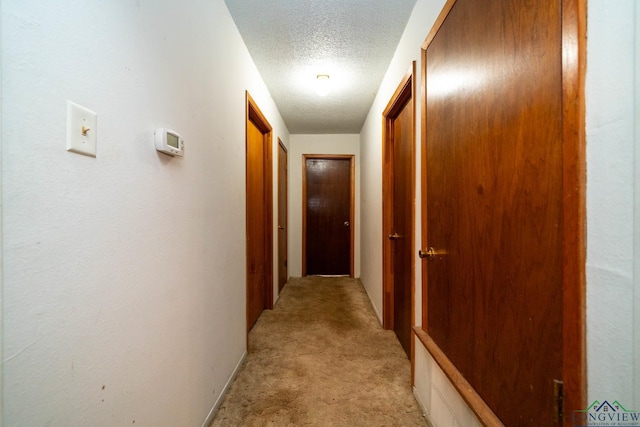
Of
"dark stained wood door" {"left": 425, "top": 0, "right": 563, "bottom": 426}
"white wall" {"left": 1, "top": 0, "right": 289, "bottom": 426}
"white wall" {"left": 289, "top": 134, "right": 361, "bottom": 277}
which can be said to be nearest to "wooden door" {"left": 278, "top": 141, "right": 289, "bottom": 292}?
"white wall" {"left": 289, "top": 134, "right": 361, "bottom": 277}

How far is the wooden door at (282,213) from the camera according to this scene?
138 inches

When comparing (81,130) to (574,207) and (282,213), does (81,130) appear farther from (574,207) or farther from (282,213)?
(282,213)

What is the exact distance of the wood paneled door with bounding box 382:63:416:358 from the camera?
6.10 feet

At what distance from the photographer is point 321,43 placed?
195 centimetres

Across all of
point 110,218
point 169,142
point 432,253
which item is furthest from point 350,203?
point 110,218

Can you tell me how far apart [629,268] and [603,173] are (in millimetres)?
181

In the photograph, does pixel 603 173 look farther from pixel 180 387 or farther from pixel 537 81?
pixel 180 387

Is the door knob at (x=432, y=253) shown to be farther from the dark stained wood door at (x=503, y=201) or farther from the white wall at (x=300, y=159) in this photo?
the white wall at (x=300, y=159)

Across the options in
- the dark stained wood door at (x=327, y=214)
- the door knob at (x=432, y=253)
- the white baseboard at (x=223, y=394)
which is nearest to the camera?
the door knob at (x=432, y=253)

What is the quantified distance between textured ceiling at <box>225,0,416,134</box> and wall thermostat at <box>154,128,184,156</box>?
107 centimetres

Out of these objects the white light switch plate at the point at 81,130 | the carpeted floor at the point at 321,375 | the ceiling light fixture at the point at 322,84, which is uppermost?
the ceiling light fixture at the point at 322,84

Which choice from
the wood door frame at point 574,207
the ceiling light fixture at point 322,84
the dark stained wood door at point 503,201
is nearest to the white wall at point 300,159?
the ceiling light fixture at point 322,84

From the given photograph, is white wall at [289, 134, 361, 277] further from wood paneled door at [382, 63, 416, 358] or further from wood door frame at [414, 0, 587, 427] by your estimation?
wood door frame at [414, 0, 587, 427]

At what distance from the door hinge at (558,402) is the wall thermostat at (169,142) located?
1321 millimetres
